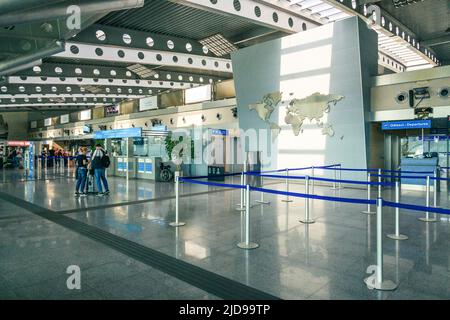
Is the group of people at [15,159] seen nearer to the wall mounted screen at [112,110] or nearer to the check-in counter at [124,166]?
the wall mounted screen at [112,110]

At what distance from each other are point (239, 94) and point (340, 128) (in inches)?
211

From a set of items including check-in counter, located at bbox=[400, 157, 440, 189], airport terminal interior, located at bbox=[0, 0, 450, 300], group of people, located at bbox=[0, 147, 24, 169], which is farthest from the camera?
group of people, located at bbox=[0, 147, 24, 169]

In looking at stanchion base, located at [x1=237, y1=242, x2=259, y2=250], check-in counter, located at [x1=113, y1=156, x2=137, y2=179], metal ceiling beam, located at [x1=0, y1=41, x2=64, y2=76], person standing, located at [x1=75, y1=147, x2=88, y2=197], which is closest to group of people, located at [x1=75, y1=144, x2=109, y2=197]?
person standing, located at [x1=75, y1=147, x2=88, y2=197]

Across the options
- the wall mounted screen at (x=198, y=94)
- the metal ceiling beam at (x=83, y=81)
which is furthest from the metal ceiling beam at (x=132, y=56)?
the metal ceiling beam at (x=83, y=81)

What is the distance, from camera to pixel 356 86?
36.0 feet

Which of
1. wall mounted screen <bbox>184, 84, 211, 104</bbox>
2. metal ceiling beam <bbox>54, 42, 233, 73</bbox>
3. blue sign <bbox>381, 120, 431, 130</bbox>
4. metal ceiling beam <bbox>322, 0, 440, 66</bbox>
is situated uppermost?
metal ceiling beam <bbox>322, 0, 440, 66</bbox>

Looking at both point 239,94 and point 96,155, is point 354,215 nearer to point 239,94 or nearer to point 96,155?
point 96,155

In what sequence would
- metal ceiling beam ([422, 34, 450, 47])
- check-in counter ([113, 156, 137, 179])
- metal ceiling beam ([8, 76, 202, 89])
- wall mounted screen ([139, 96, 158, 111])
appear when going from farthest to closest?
wall mounted screen ([139, 96, 158, 111]), metal ceiling beam ([8, 76, 202, 89]), check-in counter ([113, 156, 137, 179]), metal ceiling beam ([422, 34, 450, 47])

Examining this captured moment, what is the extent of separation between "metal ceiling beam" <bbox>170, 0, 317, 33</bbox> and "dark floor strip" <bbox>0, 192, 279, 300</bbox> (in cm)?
652

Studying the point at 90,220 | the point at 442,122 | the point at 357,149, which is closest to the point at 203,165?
the point at 357,149

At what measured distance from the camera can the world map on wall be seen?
11.8 metres

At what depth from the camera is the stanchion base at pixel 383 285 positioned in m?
3.10

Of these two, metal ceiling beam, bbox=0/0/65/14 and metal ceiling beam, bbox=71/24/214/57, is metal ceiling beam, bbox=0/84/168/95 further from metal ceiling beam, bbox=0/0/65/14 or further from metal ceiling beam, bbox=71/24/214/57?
metal ceiling beam, bbox=0/0/65/14

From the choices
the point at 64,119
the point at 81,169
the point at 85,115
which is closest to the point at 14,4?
the point at 81,169
